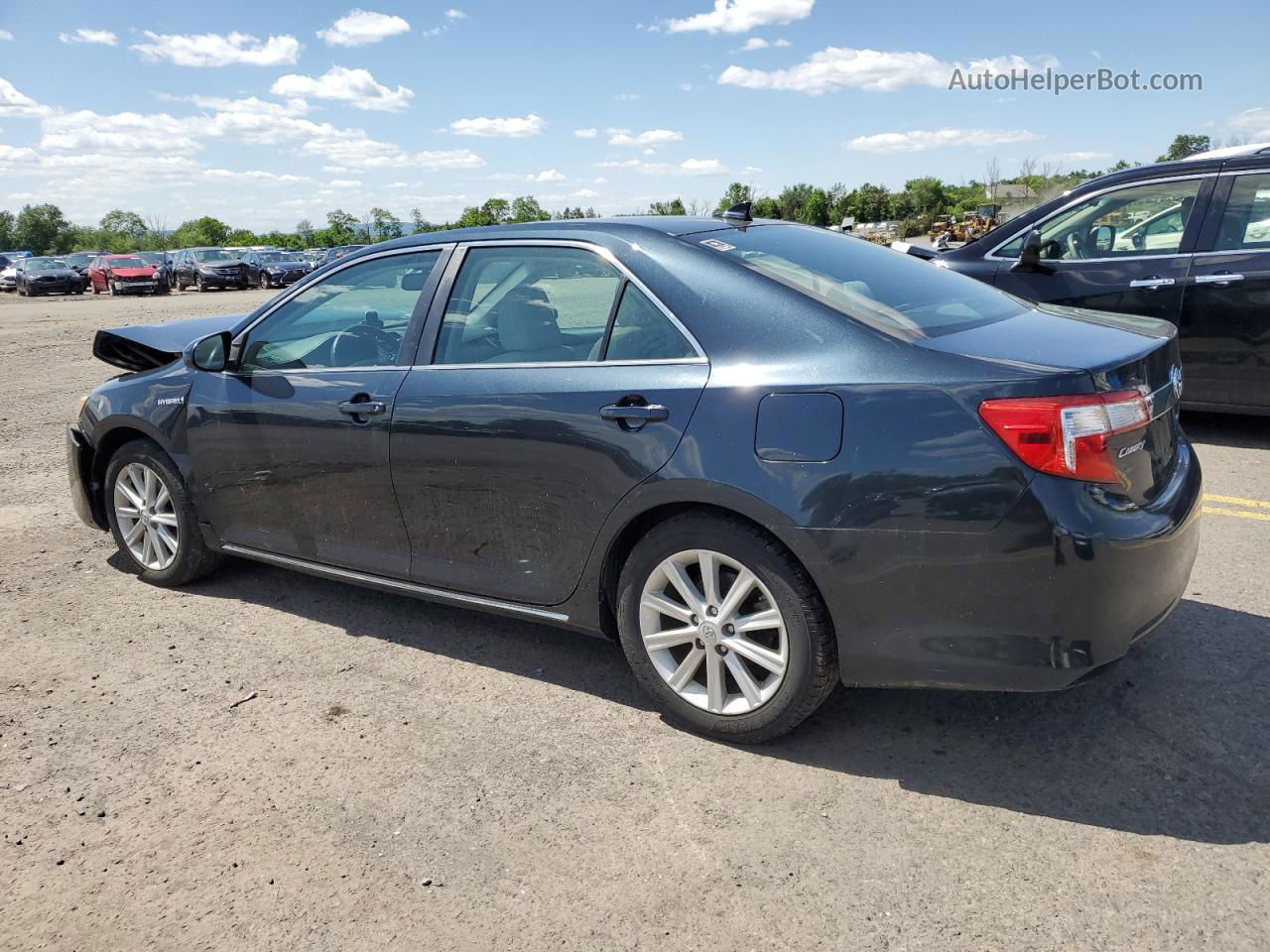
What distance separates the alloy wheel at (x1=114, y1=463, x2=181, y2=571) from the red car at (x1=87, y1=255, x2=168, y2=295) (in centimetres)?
3836

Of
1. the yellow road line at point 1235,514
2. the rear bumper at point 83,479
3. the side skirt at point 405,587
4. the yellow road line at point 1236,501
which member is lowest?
the yellow road line at point 1235,514

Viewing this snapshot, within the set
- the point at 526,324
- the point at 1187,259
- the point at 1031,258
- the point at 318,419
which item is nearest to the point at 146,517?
the point at 318,419

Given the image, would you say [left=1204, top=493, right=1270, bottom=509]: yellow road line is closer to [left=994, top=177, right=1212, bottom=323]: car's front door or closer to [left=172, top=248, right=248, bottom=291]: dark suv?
[left=994, top=177, right=1212, bottom=323]: car's front door

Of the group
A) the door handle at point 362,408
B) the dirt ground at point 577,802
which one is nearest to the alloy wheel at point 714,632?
the dirt ground at point 577,802

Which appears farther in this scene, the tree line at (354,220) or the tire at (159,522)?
the tree line at (354,220)

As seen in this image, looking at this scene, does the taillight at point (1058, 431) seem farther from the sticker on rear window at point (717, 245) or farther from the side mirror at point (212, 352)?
the side mirror at point (212, 352)

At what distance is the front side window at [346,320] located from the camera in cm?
407

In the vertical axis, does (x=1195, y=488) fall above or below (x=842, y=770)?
above

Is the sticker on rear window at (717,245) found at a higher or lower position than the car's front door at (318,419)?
higher

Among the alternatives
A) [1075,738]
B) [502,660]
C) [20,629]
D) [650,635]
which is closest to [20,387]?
[20,629]

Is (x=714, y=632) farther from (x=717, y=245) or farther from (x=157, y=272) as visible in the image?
(x=157, y=272)

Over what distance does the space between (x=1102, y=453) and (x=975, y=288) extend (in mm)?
1264

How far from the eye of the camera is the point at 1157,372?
3.12 metres

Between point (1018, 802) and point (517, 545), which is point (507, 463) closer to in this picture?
point (517, 545)
